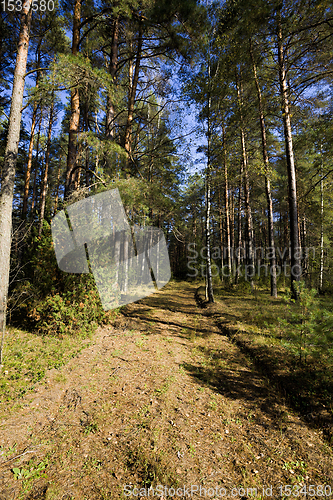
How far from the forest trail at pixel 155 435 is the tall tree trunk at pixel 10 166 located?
7.61ft

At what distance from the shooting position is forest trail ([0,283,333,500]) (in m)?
2.28

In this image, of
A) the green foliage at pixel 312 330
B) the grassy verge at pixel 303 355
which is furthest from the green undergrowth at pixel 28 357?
the green foliage at pixel 312 330

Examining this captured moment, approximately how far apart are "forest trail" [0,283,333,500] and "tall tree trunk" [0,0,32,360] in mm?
2318

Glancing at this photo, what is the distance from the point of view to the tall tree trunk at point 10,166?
4.43 metres

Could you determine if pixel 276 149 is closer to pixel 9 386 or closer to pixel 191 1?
pixel 191 1

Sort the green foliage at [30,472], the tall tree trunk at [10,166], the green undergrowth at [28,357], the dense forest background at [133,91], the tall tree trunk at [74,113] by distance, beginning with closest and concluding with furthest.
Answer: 1. the green foliage at [30,472]
2. the green undergrowth at [28,357]
3. the tall tree trunk at [10,166]
4. the dense forest background at [133,91]
5. the tall tree trunk at [74,113]

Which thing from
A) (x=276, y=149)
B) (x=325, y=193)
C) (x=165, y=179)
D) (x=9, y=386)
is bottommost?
(x=9, y=386)

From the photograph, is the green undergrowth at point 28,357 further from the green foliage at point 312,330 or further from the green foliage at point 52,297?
the green foliage at point 312,330

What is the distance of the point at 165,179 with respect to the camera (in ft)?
61.2

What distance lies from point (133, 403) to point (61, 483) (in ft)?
4.80

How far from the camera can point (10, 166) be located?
184 inches

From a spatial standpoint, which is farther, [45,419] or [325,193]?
[325,193]

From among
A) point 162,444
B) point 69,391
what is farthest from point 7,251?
point 162,444

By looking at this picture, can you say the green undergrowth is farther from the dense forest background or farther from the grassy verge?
the grassy verge
